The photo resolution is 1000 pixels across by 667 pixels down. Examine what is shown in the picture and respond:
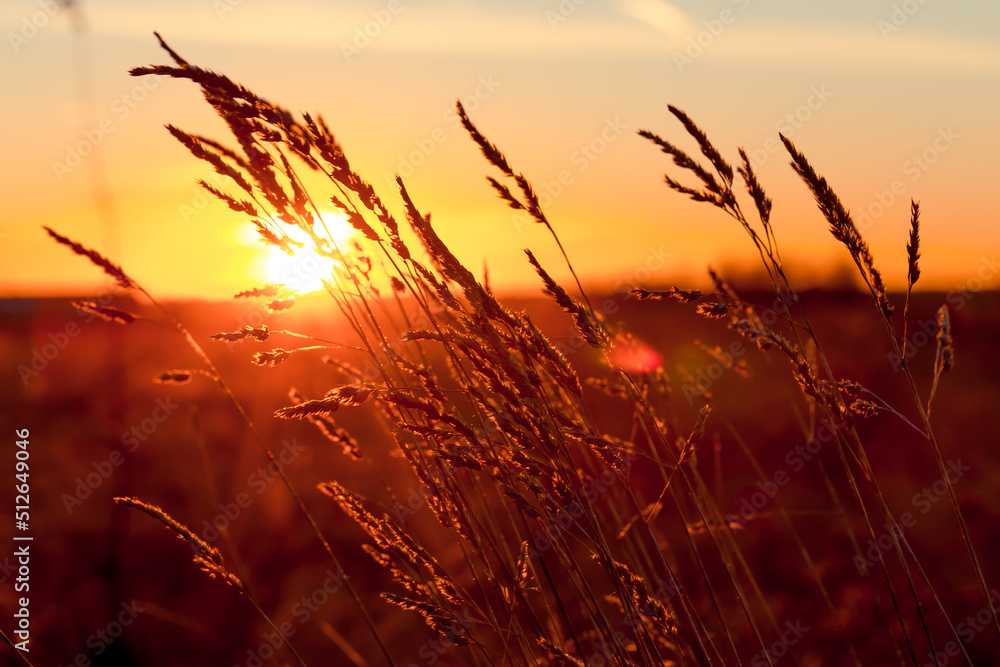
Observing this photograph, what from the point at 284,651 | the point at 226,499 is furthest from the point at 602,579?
the point at 226,499

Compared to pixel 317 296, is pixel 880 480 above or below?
below

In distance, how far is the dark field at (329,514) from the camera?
296 centimetres

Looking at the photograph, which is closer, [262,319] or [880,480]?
[262,319]

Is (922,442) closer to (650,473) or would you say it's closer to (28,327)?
(650,473)

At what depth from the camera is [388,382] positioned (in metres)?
1.50

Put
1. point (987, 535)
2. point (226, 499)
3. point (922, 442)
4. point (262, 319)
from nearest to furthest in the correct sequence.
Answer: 1. point (262, 319)
2. point (987, 535)
3. point (226, 499)
4. point (922, 442)

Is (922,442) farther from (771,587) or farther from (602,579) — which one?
(602,579)

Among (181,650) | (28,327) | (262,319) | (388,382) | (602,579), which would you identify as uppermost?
(28,327)

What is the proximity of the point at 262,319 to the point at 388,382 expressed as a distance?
34 centimetres

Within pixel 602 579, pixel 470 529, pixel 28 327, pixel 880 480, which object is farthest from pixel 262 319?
pixel 28 327

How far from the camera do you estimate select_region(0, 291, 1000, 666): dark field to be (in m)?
2.96

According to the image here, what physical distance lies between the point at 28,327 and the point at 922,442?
1671 centimetres

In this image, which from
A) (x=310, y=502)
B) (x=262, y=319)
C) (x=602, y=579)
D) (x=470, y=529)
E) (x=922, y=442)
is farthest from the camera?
(x=922, y=442)

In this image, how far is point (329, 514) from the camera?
191 inches
